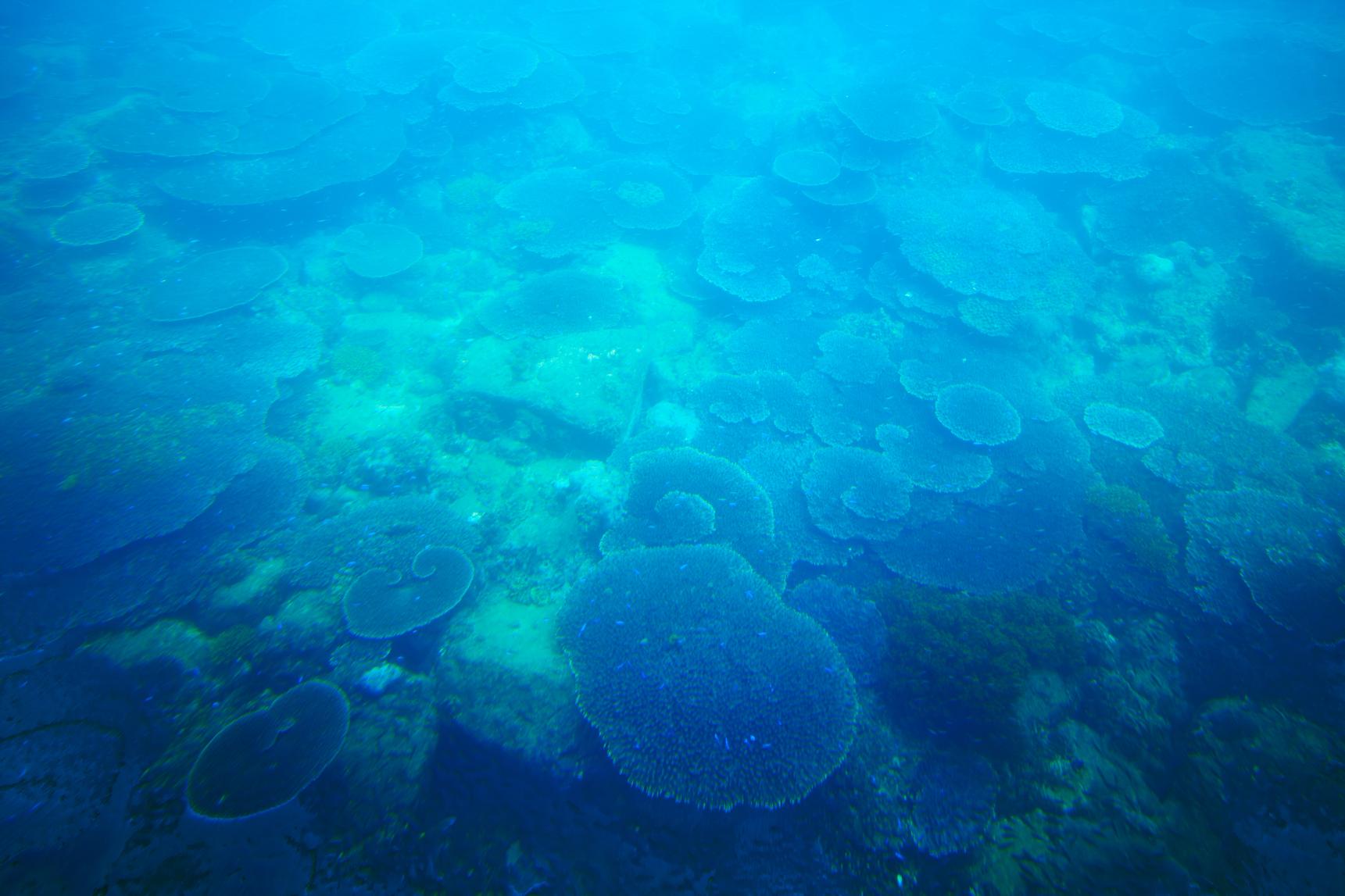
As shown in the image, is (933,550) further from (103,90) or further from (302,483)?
(103,90)

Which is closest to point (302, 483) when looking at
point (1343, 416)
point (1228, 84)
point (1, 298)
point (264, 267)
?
point (264, 267)

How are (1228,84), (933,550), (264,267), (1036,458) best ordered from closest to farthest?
(933,550), (1036,458), (264,267), (1228,84)

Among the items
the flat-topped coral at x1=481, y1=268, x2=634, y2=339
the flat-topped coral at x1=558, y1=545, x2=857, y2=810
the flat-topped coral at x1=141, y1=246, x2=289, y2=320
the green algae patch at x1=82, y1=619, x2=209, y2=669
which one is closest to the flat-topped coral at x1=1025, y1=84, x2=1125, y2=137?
the flat-topped coral at x1=481, y1=268, x2=634, y2=339

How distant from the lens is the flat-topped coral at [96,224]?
22.5ft

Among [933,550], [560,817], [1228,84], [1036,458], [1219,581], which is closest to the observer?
[560,817]

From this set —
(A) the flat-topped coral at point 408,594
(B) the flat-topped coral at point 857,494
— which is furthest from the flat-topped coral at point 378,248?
(B) the flat-topped coral at point 857,494

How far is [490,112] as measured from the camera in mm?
9469

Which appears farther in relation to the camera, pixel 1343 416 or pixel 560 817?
pixel 1343 416

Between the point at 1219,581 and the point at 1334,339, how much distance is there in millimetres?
4693

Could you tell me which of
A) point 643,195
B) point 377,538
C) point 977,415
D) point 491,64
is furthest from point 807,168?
point 377,538

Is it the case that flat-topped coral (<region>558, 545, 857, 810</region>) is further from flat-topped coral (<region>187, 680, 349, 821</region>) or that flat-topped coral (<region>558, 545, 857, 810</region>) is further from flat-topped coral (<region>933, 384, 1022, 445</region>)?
flat-topped coral (<region>933, 384, 1022, 445</region>)

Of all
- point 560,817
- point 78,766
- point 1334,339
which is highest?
point 1334,339

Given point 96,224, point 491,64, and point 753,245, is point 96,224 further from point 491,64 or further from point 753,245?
point 753,245

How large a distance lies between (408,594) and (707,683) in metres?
2.73
